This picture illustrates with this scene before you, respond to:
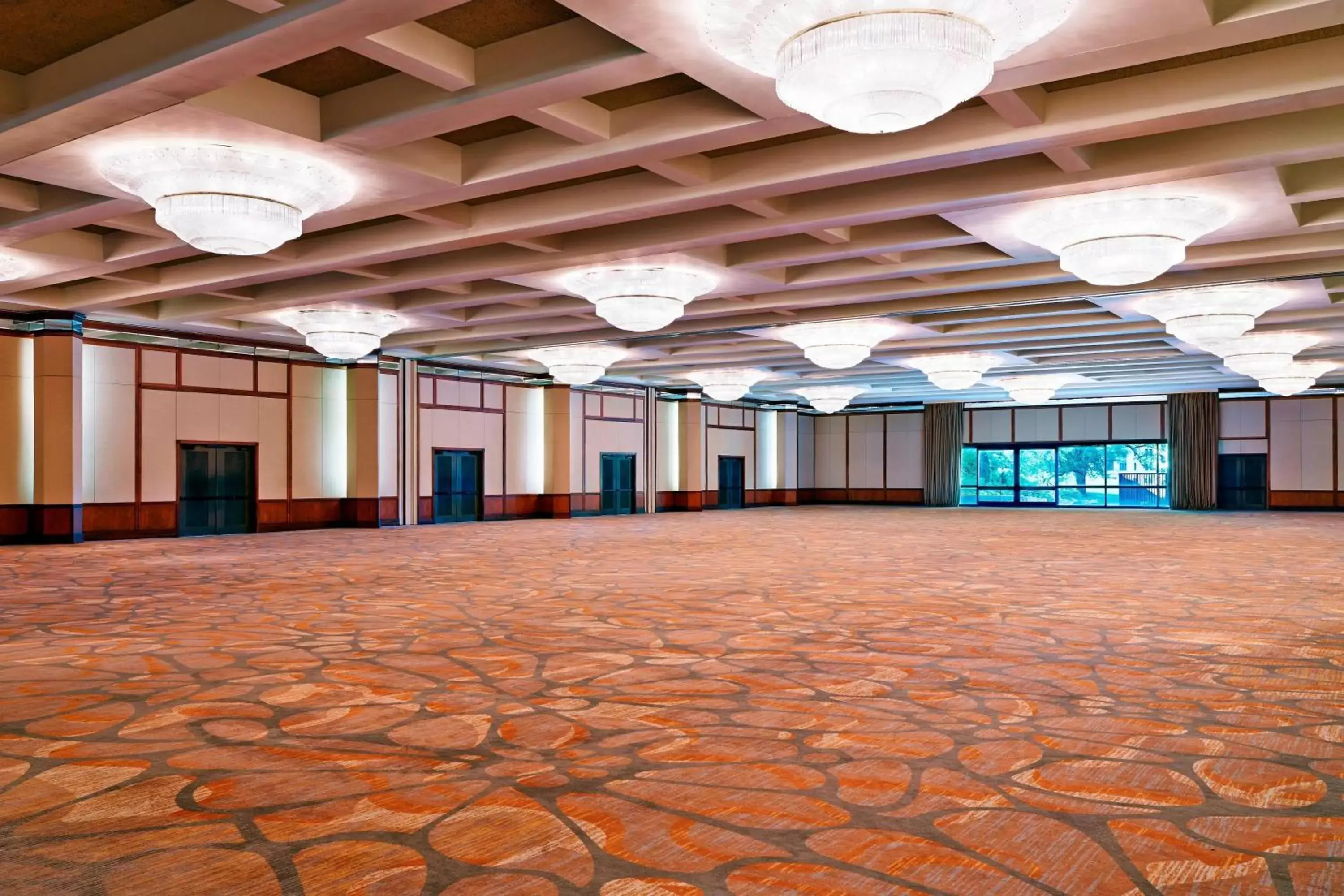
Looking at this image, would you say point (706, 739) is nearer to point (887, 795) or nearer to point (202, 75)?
point (887, 795)

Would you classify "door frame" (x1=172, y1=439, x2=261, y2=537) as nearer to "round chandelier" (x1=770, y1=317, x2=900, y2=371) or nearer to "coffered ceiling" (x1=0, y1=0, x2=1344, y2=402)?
"coffered ceiling" (x1=0, y1=0, x2=1344, y2=402)

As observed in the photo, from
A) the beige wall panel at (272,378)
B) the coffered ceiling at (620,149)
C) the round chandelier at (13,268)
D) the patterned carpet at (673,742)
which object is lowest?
the patterned carpet at (673,742)

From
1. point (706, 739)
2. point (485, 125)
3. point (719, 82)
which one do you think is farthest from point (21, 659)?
point (719, 82)

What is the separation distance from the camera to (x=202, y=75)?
16.4ft

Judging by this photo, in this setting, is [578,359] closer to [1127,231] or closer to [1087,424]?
[1127,231]

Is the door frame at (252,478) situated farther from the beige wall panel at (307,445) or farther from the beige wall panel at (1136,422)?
the beige wall panel at (1136,422)

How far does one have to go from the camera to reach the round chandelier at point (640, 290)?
32.9ft

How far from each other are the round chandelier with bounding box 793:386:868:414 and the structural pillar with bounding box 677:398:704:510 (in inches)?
101

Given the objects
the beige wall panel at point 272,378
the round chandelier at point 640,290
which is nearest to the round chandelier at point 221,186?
the round chandelier at point 640,290

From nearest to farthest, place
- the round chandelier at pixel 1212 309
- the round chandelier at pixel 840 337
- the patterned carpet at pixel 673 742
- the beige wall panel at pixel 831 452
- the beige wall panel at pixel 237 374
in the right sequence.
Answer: the patterned carpet at pixel 673 742 → the round chandelier at pixel 1212 309 → the round chandelier at pixel 840 337 → the beige wall panel at pixel 237 374 → the beige wall panel at pixel 831 452

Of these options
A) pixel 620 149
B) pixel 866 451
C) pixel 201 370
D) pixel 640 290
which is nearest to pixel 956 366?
pixel 640 290

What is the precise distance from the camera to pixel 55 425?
42.7ft

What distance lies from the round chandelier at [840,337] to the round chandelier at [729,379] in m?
5.49

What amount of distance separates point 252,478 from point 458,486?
14.2 ft
